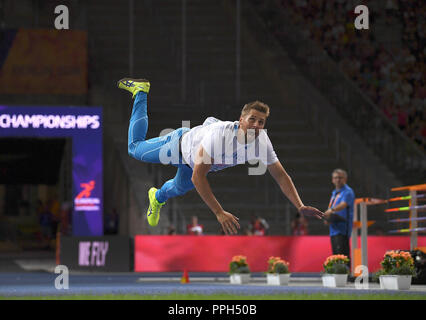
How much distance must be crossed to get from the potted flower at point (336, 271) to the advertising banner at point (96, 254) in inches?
262

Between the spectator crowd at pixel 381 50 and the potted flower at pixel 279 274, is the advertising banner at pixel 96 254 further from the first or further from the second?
the spectator crowd at pixel 381 50

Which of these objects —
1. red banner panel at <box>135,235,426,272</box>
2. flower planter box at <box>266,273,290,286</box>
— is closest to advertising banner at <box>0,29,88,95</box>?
red banner panel at <box>135,235,426,272</box>

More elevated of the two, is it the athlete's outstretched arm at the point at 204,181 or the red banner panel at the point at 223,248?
the athlete's outstretched arm at the point at 204,181

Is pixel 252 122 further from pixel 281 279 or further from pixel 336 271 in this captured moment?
pixel 281 279

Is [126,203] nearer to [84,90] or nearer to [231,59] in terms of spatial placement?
[84,90]

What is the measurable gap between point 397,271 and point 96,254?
897cm

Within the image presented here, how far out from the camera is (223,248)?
21.0 meters

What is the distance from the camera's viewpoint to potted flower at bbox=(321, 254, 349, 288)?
622 inches

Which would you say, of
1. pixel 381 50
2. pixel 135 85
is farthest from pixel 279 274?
pixel 381 50

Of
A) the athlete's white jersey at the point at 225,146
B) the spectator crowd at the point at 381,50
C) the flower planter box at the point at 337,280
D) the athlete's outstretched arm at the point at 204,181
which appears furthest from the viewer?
the spectator crowd at the point at 381,50

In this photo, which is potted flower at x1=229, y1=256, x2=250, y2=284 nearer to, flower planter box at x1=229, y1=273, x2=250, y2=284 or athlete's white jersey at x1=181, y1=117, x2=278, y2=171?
flower planter box at x1=229, y1=273, x2=250, y2=284

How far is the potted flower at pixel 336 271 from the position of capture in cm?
1580

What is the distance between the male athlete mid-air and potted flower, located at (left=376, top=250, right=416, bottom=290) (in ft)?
17.2

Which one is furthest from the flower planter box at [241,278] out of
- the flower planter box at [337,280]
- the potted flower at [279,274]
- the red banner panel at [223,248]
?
the red banner panel at [223,248]
